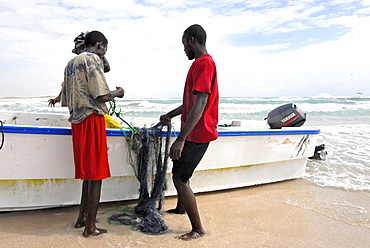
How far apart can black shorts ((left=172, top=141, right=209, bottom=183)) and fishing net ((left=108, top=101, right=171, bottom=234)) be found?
0.55 m

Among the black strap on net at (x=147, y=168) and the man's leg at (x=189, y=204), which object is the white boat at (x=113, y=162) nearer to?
the black strap on net at (x=147, y=168)

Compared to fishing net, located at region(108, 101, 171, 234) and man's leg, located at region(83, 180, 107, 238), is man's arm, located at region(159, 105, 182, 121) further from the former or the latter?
man's leg, located at region(83, 180, 107, 238)

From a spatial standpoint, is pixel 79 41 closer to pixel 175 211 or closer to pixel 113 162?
pixel 113 162

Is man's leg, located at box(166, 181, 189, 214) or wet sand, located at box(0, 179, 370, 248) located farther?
man's leg, located at box(166, 181, 189, 214)

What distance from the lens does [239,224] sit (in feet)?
10.7

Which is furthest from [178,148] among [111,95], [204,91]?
[111,95]

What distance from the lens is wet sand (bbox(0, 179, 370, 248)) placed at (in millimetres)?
2775

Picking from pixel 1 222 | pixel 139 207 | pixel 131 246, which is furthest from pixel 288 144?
pixel 1 222

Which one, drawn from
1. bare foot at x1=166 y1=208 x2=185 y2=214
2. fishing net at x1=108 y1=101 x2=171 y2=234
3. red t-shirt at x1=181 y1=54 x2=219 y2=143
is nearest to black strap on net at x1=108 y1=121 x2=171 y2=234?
fishing net at x1=108 y1=101 x2=171 y2=234

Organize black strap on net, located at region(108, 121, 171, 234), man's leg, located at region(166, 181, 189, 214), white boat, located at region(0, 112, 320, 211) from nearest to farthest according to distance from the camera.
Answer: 1. white boat, located at region(0, 112, 320, 211)
2. black strap on net, located at region(108, 121, 171, 234)
3. man's leg, located at region(166, 181, 189, 214)

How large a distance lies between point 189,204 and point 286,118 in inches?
110

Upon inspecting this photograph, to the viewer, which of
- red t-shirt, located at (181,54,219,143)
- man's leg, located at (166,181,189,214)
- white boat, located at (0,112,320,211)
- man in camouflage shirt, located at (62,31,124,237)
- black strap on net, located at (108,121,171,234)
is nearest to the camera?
red t-shirt, located at (181,54,219,143)

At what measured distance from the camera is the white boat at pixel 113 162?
9.93 ft

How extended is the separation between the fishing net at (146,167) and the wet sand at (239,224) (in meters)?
0.20
